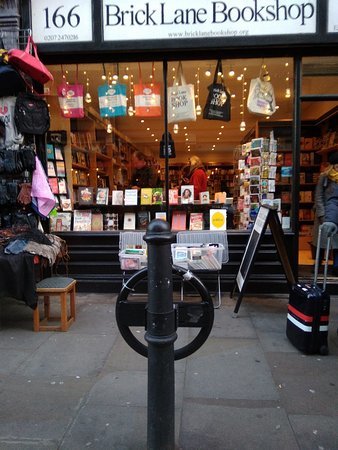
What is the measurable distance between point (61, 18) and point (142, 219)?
3130 mm

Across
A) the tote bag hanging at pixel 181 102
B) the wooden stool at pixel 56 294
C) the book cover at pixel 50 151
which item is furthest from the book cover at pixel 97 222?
the tote bag hanging at pixel 181 102

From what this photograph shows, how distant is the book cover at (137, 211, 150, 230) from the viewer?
251 inches

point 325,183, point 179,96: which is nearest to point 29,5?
point 179,96

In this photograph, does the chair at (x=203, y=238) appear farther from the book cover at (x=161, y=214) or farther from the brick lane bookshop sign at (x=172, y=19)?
the brick lane bookshop sign at (x=172, y=19)

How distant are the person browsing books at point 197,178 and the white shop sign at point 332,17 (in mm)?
2809

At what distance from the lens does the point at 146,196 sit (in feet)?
21.1

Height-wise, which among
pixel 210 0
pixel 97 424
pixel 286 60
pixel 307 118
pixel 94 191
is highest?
pixel 210 0

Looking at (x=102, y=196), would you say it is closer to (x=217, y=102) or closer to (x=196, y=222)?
(x=196, y=222)

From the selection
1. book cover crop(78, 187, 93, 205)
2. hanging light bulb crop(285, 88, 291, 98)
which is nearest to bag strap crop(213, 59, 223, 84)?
hanging light bulb crop(285, 88, 291, 98)

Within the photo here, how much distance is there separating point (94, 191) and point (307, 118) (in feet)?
14.1

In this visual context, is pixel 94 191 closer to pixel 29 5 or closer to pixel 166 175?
pixel 166 175

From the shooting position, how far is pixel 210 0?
17.7 ft

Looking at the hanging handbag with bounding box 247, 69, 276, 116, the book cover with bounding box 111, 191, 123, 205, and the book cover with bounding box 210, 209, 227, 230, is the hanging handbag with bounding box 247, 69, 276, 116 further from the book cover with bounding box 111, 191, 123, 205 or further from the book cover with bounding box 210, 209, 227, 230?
the book cover with bounding box 111, 191, 123, 205

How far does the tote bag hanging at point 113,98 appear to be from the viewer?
6.11 metres
